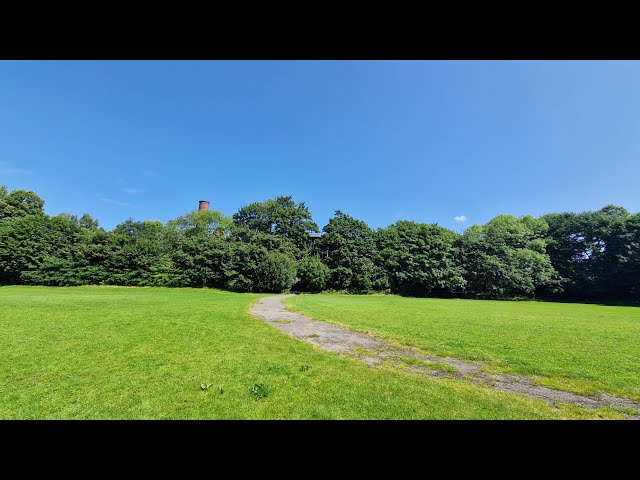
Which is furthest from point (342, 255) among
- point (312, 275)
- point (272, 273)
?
point (272, 273)

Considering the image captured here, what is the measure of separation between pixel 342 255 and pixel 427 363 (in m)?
38.1

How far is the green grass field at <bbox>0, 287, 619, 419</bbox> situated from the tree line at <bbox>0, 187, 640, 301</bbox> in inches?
1081

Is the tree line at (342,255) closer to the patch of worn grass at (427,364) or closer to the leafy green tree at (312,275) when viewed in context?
the leafy green tree at (312,275)

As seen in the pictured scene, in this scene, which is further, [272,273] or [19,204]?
[19,204]

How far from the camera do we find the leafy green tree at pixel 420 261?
148 ft

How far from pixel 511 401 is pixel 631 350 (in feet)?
24.8

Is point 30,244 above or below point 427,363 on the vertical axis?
above

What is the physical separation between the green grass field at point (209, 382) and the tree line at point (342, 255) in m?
27.5

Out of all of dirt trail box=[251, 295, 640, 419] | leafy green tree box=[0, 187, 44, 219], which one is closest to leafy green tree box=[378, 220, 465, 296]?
dirt trail box=[251, 295, 640, 419]

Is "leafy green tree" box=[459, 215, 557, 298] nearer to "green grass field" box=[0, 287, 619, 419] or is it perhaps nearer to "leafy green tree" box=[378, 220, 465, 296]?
"leafy green tree" box=[378, 220, 465, 296]

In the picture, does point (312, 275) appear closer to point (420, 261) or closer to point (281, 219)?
point (281, 219)

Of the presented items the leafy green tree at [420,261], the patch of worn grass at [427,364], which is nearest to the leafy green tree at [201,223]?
the leafy green tree at [420,261]

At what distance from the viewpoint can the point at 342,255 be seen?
147 ft
